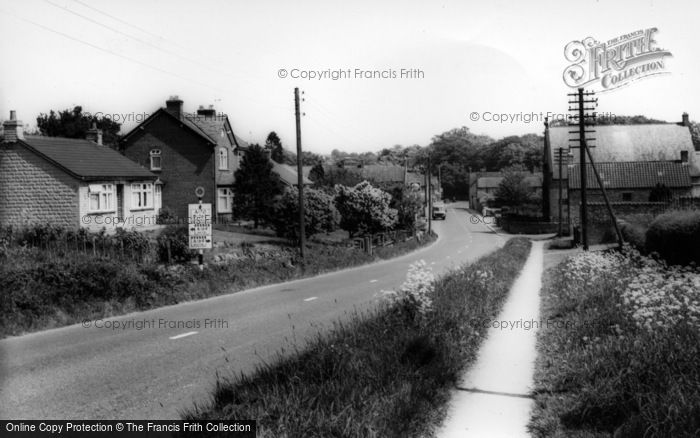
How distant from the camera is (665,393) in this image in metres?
6.12

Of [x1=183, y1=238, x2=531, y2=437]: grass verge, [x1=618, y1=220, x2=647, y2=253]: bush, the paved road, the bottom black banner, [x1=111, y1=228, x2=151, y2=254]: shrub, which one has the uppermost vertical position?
[x1=111, y1=228, x2=151, y2=254]: shrub

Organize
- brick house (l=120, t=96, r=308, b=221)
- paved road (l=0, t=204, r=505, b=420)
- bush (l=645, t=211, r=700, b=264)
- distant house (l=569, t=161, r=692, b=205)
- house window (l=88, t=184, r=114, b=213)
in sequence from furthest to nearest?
distant house (l=569, t=161, r=692, b=205), brick house (l=120, t=96, r=308, b=221), house window (l=88, t=184, r=114, b=213), bush (l=645, t=211, r=700, b=264), paved road (l=0, t=204, r=505, b=420)

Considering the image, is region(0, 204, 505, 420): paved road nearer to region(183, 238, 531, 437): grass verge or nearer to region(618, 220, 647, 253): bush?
region(183, 238, 531, 437): grass verge

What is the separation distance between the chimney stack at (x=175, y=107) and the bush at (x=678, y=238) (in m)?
32.3

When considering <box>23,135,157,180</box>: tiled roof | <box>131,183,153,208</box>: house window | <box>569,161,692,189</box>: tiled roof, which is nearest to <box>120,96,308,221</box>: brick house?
<box>131,183,153,208</box>: house window

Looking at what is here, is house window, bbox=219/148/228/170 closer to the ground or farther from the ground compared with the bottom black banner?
farther from the ground

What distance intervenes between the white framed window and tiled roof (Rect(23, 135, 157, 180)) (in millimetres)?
8474

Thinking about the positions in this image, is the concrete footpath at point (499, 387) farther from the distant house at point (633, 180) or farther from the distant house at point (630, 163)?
the distant house at point (633, 180)

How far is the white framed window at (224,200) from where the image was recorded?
4244 centimetres

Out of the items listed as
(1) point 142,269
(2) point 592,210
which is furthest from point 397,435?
(2) point 592,210

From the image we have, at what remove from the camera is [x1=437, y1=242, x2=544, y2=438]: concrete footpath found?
6547 mm

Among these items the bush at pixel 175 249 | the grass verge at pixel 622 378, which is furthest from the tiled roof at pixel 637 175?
the grass verge at pixel 622 378

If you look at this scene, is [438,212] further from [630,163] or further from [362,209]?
[362,209]

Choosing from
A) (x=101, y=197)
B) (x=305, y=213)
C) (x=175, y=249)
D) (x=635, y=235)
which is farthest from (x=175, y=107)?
(x=635, y=235)
